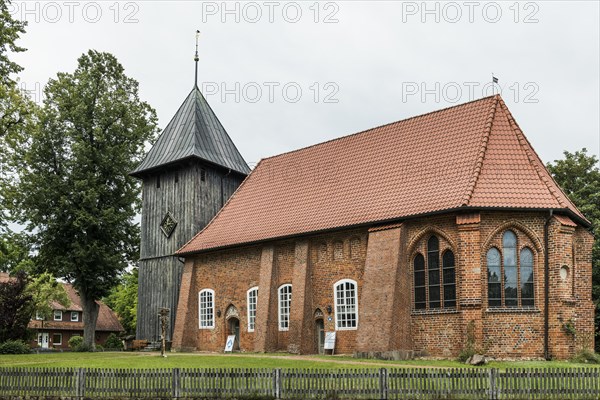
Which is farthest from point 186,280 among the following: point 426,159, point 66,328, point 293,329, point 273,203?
point 66,328

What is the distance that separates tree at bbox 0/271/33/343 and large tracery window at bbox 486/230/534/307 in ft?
80.8

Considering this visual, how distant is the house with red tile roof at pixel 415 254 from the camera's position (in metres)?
23.0

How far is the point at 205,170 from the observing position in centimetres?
3519

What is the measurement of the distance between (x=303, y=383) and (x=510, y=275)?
10.9 m

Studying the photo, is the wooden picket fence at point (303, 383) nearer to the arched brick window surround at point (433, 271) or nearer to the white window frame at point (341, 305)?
the arched brick window surround at point (433, 271)

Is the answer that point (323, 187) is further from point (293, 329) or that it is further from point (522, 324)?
point (522, 324)

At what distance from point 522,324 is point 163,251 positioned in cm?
1929

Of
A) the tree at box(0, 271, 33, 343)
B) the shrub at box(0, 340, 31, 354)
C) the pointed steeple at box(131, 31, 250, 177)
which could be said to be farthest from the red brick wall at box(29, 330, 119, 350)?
the pointed steeple at box(131, 31, 250, 177)

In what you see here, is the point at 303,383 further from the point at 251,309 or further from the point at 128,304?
the point at 128,304

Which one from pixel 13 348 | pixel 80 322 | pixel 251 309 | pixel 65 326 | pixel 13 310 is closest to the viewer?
pixel 251 309

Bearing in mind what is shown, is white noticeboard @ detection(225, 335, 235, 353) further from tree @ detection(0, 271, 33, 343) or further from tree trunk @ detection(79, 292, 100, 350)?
tree @ detection(0, 271, 33, 343)

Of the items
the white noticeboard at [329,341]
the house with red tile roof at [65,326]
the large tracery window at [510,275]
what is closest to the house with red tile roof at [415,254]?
the large tracery window at [510,275]

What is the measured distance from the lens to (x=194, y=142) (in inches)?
1375

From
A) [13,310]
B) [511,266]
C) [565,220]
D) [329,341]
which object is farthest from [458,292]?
[13,310]
